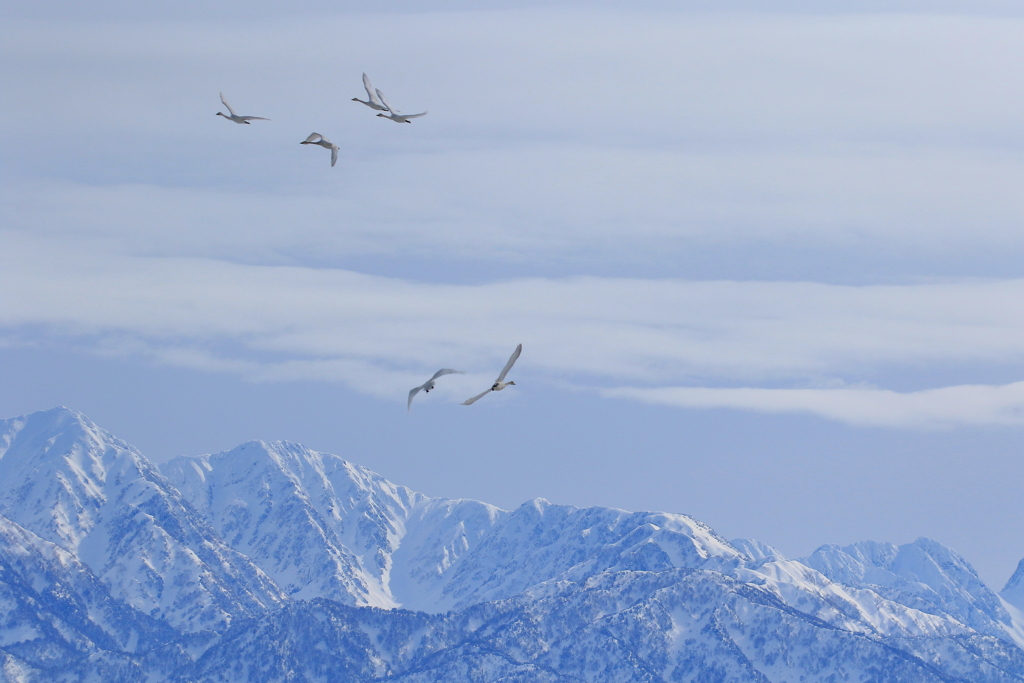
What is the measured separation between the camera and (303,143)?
115 m

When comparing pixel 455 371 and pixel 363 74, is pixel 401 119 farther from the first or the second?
pixel 455 371

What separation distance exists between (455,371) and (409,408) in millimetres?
5880

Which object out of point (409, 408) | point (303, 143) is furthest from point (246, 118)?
point (409, 408)

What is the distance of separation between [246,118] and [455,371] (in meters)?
35.3

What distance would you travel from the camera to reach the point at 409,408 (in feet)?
315

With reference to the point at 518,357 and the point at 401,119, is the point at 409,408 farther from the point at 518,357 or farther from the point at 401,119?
the point at 401,119

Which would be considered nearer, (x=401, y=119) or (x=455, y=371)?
(x=455, y=371)

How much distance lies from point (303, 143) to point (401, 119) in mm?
7394

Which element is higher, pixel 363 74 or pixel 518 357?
pixel 363 74

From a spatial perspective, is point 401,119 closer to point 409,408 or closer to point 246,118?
point 246,118

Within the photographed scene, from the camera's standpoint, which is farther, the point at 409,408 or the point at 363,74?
the point at 363,74

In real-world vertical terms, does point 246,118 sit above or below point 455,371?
above

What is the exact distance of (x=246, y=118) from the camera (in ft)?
383

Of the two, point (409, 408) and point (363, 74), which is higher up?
point (363, 74)
